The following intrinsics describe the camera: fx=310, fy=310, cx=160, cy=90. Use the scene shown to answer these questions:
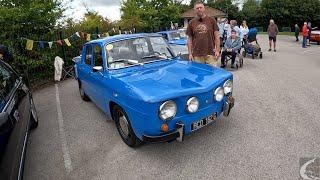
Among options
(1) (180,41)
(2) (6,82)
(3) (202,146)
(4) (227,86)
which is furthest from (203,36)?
(1) (180,41)

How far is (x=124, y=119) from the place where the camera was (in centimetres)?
474

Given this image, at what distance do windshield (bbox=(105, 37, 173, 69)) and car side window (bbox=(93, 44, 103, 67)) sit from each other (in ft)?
0.75

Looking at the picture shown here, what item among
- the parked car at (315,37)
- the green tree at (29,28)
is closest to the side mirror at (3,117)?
the green tree at (29,28)

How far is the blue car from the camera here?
4012 mm

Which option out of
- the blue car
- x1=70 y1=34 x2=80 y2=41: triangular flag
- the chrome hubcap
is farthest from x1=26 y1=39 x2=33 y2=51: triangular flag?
the chrome hubcap

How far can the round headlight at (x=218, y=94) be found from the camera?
4.48 meters

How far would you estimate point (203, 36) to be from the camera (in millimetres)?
6480

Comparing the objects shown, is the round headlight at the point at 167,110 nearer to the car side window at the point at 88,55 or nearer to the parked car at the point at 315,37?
the car side window at the point at 88,55

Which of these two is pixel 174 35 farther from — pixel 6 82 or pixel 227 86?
pixel 6 82

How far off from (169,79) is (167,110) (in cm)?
72

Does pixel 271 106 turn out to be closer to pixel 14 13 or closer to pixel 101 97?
pixel 101 97

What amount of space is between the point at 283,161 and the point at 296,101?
2888 millimetres

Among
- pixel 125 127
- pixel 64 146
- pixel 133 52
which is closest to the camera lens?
pixel 125 127

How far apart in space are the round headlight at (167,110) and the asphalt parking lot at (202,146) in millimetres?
736
